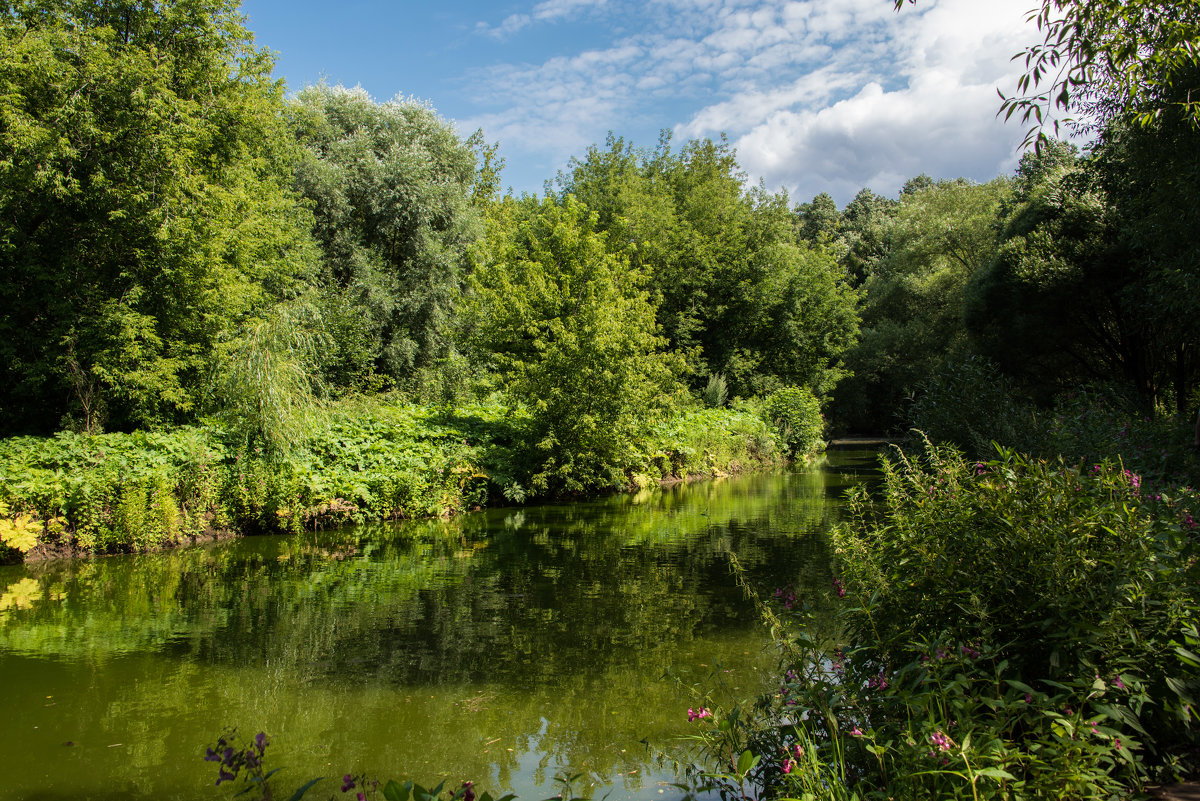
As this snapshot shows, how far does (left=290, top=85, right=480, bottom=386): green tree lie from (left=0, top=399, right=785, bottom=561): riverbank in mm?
8390

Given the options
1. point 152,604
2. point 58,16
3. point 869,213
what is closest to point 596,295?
point 152,604

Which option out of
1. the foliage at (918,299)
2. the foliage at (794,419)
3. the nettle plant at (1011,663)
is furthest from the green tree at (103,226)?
the foliage at (918,299)

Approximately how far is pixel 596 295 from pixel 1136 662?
13.9 metres

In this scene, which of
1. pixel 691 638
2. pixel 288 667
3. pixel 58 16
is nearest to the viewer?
pixel 288 667

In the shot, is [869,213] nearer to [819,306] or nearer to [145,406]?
[819,306]

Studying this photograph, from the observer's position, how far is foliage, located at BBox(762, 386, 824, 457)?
25766mm

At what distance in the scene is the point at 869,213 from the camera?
54.6 m

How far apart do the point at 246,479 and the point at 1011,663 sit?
35.2ft

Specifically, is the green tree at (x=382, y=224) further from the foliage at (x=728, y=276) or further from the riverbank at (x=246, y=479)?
the riverbank at (x=246, y=479)

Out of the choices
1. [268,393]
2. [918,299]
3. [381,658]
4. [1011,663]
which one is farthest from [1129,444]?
[918,299]

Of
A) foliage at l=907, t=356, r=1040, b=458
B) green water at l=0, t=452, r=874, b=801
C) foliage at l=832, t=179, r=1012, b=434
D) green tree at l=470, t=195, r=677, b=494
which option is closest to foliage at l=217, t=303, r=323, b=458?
green water at l=0, t=452, r=874, b=801

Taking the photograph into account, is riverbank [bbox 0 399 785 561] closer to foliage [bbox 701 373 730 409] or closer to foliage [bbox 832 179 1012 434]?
foliage [bbox 701 373 730 409]

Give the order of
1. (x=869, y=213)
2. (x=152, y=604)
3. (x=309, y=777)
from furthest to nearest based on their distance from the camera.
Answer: (x=869, y=213)
(x=152, y=604)
(x=309, y=777)

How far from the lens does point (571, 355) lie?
1505cm
